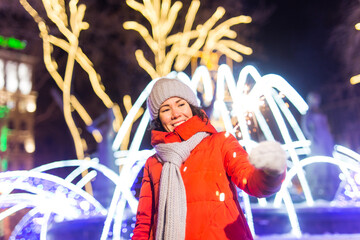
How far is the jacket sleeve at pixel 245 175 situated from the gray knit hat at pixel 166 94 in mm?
725

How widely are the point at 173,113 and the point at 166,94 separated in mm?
215

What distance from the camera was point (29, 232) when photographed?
18.4ft

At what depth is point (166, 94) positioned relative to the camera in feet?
10.1

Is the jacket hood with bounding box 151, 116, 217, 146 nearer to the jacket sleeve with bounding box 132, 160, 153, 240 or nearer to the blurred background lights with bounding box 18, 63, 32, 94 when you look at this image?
the jacket sleeve with bounding box 132, 160, 153, 240

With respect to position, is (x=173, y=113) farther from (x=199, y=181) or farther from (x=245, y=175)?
(x=245, y=175)

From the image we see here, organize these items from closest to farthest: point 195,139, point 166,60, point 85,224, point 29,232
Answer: point 195,139
point 85,224
point 29,232
point 166,60

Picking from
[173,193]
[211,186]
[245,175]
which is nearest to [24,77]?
[173,193]

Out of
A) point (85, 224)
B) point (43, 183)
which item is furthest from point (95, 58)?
point (85, 224)

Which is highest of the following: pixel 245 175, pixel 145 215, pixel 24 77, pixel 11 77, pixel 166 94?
pixel 24 77

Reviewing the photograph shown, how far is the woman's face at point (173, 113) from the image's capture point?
2902 millimetres

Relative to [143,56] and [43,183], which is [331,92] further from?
[43,183]

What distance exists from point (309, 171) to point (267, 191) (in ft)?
23.6

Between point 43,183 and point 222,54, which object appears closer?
point 43,183

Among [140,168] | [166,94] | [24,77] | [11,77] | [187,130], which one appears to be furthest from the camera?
[24,77]
